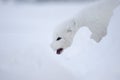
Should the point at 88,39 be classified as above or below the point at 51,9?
below

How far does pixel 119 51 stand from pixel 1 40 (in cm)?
58

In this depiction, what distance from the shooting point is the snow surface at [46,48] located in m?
0.95

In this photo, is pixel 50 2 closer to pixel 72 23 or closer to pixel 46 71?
pixel 72 23

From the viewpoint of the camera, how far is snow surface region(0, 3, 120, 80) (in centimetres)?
95

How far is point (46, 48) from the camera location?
0.97m

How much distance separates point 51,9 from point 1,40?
292mm

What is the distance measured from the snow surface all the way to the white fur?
0.08 ft

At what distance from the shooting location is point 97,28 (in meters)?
0.95

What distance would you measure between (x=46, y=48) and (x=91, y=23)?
254mm

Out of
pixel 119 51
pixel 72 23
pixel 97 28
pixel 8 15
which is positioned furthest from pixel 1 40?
pixel 119 51

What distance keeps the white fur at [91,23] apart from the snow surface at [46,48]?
0.08 ft

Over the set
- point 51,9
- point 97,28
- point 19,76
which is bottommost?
point 19,76

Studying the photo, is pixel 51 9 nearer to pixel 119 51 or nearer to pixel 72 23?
pixel 72 23

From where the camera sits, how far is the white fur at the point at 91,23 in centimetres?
94
